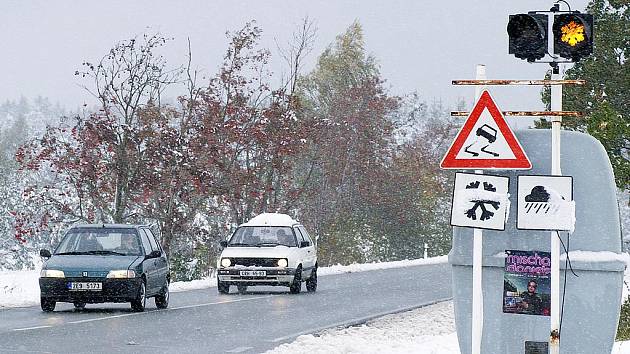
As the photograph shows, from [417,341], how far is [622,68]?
21.2 metres

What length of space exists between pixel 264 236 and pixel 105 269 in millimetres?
9038

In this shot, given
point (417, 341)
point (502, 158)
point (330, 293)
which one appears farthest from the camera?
point (330, 293)

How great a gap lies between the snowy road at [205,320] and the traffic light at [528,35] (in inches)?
247

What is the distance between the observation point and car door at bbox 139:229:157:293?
2180 centimetres

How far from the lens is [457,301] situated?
36.0ft

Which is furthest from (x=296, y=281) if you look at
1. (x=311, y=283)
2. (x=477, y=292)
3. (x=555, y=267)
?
(x=555, y=267)

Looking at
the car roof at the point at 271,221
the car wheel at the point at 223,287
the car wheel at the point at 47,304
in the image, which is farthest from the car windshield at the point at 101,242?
the car roof at the point at 271,221

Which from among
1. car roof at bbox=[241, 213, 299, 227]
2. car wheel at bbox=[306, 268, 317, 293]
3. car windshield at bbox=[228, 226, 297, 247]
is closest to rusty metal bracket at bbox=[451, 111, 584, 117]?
car windshield at bbox=[228, 226, 297, 247]

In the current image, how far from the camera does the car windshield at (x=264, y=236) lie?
1150 inches

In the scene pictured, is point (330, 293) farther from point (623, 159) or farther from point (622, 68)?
point (622, 68)

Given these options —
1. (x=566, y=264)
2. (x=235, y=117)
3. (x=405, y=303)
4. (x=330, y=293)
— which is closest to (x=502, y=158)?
(x=566, y=264)

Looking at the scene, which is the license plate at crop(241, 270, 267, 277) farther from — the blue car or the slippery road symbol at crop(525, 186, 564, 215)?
the slippery road symbol at crop(525, 186, 564, 215)

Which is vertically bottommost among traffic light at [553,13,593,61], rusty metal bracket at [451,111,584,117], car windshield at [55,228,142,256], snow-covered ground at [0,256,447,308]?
snow-covered ground at [0,256,447,308]

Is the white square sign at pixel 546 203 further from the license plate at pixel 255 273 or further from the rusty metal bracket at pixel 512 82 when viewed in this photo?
the license plate at pixel 255 273
